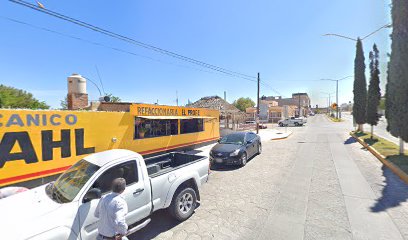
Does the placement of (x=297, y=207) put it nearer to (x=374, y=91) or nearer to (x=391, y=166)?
(x=391, y=166)

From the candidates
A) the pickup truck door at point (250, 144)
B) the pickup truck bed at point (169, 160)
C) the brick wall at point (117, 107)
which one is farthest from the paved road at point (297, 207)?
the brick wall at point (117, 107)

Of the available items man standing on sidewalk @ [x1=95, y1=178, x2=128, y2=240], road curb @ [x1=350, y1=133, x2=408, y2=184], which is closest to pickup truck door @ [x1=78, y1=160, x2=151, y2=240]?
man standing on sidewalk @ [x1=95, y1=178, x2=128, y2=240]

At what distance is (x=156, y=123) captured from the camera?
39.7 feet

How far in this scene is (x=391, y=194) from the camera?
613 cm

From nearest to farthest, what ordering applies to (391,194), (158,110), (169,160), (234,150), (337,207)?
(337,207) → (391,194) → (169,160) → (234,150) → (158,110)

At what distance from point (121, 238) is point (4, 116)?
19.3 feet

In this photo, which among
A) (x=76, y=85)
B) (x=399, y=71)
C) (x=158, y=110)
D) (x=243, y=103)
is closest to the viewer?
(x=399, y=71)

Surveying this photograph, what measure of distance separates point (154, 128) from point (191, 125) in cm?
362

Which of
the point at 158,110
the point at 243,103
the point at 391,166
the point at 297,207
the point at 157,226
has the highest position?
the point at 243,103

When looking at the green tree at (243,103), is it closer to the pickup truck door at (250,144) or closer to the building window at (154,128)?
the building window at (154,128)

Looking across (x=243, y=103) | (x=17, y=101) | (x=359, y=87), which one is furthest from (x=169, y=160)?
(x=243, y=103)

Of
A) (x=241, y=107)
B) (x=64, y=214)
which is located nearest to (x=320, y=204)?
(x=64, y=214)

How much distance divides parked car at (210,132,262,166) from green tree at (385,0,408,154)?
6389 mm

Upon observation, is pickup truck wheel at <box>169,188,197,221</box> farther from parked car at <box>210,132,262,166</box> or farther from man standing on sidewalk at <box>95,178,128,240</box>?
parked car at <box>210,132,262,166</box>
